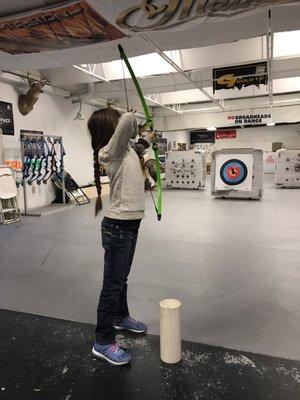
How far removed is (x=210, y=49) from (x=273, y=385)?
6.01 metres

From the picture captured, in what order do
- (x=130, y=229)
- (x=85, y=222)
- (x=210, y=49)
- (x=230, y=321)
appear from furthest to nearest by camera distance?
(x=210, y=49)
(x=85, y=222)
(x=230, y=321)
(x=130, y=229)

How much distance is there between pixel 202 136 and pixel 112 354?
1688 centimetres

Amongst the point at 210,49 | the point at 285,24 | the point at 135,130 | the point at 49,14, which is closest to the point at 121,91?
the point at 210,49

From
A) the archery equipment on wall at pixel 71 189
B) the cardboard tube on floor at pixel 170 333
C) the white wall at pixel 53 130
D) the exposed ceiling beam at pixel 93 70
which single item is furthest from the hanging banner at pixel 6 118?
the cardboard tube on floor at pixel 170 333

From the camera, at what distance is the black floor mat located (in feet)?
4.96

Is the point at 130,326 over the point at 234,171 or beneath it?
beneath

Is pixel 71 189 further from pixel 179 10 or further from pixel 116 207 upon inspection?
pixel 116 207

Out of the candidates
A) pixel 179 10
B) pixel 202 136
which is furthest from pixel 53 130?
pixel 202 136

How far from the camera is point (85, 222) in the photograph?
5633 millimetres

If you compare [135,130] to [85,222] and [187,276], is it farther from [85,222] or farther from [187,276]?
[85,222]

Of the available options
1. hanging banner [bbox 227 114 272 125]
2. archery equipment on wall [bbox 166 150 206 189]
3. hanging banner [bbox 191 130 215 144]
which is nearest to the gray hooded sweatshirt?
archery equipment on wall [bbox 166 150 206 189]

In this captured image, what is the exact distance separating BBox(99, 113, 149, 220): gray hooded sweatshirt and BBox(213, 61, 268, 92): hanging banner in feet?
18.6

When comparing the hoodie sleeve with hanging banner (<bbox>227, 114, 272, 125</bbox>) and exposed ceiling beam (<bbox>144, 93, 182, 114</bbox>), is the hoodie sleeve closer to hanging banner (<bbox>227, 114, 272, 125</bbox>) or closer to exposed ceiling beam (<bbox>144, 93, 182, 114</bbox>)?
exposed ceiling beam (<bbox>144, 93, 182, 114</bbox>)

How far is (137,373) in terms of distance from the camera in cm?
167
